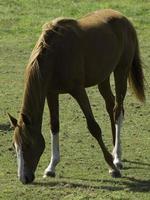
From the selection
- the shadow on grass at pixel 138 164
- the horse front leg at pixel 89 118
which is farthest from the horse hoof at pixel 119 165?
the horse front leg at pixel 89 118

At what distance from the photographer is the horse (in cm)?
684

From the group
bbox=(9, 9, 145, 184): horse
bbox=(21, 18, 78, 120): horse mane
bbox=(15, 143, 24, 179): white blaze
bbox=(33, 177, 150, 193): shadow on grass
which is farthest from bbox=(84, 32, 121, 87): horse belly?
bbox=(15, 143, 24, 179): white blaze

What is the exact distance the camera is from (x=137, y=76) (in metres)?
8.96

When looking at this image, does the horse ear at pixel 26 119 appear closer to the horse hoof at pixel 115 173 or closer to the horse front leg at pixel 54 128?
the horse front leg at pixel 54 128

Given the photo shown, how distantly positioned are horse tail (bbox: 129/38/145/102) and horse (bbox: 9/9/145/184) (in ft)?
0.41

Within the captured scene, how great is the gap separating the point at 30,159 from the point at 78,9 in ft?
59.6

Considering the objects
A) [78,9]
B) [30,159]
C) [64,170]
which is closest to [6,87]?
[64,170]

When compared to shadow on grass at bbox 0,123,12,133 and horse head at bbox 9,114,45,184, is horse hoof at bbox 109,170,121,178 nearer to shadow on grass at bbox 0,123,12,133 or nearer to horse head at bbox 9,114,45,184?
horse head at bbox 9,114,45,184

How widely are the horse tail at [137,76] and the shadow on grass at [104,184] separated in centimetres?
191

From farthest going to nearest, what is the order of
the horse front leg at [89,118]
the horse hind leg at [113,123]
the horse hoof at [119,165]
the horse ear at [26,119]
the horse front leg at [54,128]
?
the horse hind leg at [113,123] → the horse hoof at [119,165] → the horse front leg at [54,128] → the horse front leg at [89,118] → the horse ear at [26,119]

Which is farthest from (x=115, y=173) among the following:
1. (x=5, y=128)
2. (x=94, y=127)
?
(x=5, y=128)

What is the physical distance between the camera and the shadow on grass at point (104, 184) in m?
7.01

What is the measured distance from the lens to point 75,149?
8.84 metres

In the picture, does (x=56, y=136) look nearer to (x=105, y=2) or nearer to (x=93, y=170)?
(x=93, y=170)
